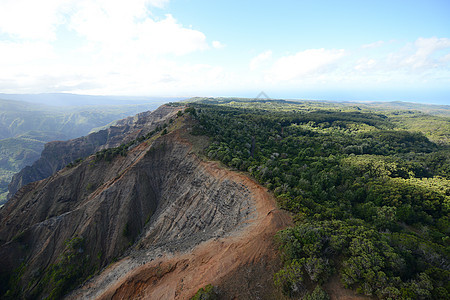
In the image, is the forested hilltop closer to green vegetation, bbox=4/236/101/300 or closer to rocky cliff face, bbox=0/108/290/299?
rocky cliff face, bbox=0/108/290/299

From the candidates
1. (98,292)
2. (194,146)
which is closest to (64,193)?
(98,292)

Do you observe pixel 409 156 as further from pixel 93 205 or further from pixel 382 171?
pixel 93 205

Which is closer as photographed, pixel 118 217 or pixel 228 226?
pixel 228 226

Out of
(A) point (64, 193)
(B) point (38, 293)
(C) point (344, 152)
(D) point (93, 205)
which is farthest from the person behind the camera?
(C) point (344, 152)

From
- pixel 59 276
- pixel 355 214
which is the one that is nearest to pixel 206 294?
pixel 355 214

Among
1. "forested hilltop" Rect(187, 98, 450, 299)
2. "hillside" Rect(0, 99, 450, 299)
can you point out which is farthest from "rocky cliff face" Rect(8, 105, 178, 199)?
"forested hilltop" Rect(187, 98, 450, 299)

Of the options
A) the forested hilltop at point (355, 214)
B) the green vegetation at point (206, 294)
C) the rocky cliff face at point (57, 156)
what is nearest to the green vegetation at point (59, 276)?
the green vegetation at point (206, 294)

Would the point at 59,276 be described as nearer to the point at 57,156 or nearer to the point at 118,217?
the point at 118,217
